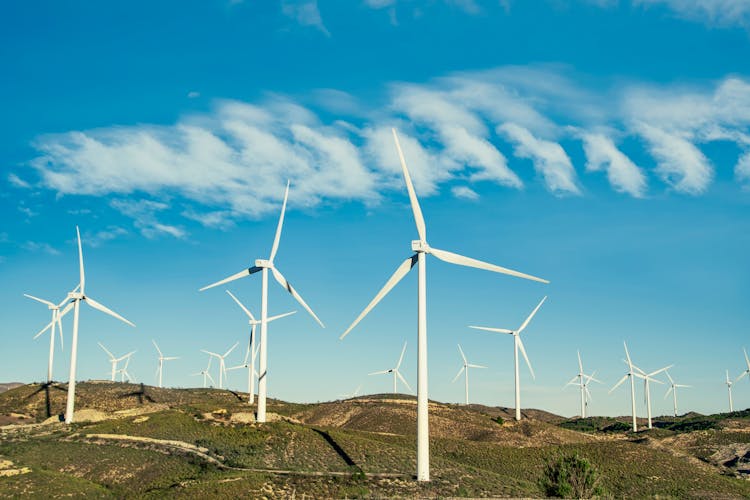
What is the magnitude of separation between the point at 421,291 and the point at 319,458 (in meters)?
31.9

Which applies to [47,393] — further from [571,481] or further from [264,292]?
[571,481]

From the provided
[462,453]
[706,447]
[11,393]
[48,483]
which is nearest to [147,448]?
[48,483]

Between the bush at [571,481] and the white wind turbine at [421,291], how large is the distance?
1423 cm

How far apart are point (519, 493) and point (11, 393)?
5183 inches

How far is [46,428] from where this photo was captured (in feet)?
395

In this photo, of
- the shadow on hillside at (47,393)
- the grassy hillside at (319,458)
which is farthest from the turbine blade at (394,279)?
the shadow on hillside at (47,393)

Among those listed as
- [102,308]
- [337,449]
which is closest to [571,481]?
[337,449]

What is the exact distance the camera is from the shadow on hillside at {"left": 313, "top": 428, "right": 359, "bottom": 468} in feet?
316

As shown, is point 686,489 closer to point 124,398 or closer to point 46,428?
point 46,428

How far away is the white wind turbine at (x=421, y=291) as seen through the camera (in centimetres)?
7644

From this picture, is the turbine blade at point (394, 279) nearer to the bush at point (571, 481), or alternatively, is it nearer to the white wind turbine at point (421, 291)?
the white wind turbine at point (421, 291)

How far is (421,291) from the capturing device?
261 ft

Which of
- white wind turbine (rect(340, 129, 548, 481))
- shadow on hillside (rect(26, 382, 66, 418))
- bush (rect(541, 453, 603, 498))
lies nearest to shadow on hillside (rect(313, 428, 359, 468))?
white wind turbine (rect(340, 129, 548, 481))

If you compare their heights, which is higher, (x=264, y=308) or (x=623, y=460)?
(x=264, y=308)
